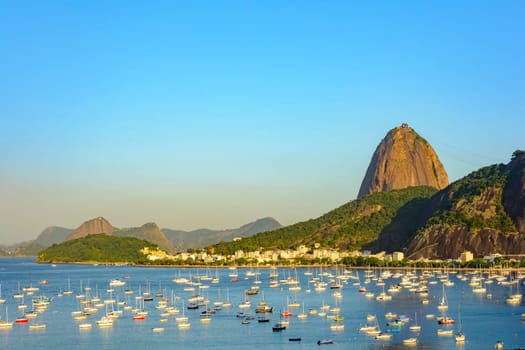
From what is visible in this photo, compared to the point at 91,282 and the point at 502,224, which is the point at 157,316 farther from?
the point at 502,224

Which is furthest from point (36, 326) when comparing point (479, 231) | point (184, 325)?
point (479, 231)

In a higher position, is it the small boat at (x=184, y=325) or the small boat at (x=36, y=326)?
the small boat at (x=36, y=326)

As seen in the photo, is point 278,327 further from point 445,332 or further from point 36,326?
point 36,326

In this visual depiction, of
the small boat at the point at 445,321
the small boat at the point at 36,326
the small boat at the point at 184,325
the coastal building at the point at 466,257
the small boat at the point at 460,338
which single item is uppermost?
the coastal building at the point at 466,257

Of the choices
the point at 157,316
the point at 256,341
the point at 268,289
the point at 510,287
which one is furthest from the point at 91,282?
the point at 256,341

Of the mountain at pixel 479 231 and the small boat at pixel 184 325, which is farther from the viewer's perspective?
the mountain at pixel 479 231

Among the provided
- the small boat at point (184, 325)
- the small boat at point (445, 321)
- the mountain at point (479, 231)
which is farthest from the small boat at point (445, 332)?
the mountain at point (479, 231)

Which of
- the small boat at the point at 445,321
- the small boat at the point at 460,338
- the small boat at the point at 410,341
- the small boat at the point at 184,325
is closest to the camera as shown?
the small boat at the point at 410,341

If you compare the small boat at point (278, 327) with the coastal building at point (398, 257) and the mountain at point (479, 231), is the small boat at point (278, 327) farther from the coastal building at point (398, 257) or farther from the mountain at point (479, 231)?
the coastal building at point (398, 257)

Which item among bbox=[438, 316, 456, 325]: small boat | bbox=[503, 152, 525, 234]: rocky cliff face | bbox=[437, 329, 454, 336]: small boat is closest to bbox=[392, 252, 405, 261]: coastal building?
bbox=[503, 152, 525, 234]: rocky cliff face

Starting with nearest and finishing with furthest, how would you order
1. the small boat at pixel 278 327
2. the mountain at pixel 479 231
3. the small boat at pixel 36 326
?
the small boat at pixel 278 327 < the small boat at pixel 36 326 < the mountain at pixel 479 231

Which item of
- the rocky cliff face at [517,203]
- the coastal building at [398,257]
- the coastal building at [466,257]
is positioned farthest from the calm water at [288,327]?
the rocky cliff face at [517,203]

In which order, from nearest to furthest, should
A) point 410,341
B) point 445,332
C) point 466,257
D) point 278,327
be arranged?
point 410,341 < point 445,332 < point 278,327 < point 466,257

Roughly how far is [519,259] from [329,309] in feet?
303
